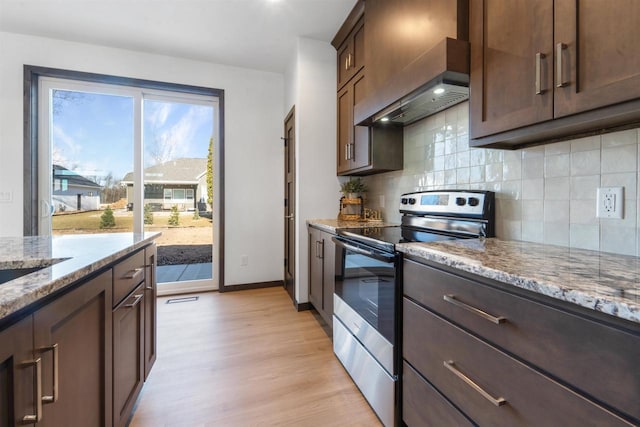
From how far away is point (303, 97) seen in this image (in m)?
2.75

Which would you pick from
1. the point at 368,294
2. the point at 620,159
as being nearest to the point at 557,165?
the point at 620,159

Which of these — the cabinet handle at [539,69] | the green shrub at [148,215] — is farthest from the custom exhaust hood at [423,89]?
the green shrub at [148,215]

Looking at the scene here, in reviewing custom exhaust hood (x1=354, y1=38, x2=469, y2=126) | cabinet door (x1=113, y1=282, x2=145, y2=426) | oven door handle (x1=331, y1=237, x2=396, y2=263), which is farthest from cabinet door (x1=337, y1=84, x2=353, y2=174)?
cabinet door (x1=113, y1=282, x2=145, y2=426)

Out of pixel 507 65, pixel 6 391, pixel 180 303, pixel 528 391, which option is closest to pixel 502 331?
pixel 528 391

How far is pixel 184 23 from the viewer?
8.35 ft

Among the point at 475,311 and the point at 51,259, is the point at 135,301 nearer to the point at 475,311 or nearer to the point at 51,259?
the point at 51,259

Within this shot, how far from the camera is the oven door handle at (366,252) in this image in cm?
130

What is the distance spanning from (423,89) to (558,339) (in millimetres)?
1249

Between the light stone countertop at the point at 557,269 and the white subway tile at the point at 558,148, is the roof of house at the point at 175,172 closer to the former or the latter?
the light stone countertop at the point at 557,269

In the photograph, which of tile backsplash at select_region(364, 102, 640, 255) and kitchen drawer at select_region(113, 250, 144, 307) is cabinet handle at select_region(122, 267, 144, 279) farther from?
tile backsplash at select_region(364, 102, 640, 255)

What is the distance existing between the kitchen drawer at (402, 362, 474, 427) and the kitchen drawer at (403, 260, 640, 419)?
33 centimetres

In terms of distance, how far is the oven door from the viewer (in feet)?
4.29

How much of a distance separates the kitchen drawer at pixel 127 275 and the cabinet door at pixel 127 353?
4cm

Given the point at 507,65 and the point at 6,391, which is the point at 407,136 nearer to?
the point at 507,65
